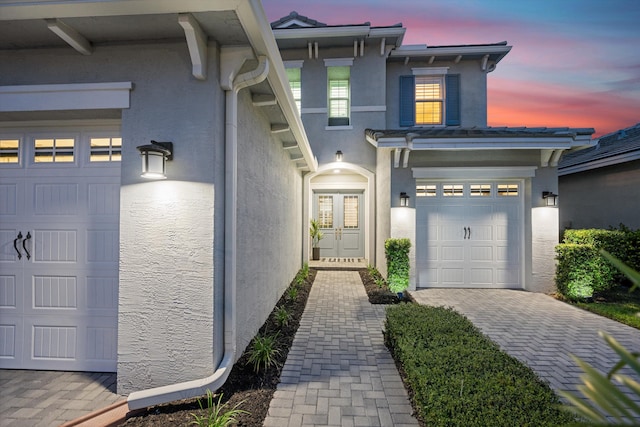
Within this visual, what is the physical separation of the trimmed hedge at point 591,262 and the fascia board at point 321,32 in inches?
302

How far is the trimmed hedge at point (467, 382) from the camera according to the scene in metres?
1.93

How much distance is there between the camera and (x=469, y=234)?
7.00 meters

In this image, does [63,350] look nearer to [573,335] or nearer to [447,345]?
[447,345]

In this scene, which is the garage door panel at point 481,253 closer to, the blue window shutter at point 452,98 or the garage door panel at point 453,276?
the garage door panel at point 453,276

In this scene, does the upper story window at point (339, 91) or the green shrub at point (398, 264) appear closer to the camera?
the green shrub at point (398, 264)

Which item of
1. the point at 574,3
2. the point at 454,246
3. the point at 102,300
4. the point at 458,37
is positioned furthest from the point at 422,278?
the point at 574,3

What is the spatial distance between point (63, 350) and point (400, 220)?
5.97 metres

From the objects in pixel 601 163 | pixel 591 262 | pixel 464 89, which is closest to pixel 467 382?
pixel 591 262

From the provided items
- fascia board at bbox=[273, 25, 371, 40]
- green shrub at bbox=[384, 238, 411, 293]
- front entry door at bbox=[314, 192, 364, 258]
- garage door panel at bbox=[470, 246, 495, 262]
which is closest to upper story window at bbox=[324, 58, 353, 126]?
fascia board at bbox=[273, 25, 371, 40]

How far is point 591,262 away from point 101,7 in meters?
8.48

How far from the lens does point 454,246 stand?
277 inches

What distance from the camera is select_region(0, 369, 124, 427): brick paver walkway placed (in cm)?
245

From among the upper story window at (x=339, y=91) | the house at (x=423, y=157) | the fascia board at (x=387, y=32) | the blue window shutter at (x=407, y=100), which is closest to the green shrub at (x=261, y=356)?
the house at (x=423, y=157)

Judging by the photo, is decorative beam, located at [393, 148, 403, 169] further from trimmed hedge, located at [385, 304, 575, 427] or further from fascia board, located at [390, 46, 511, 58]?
fascia board, located at [390, 46, 511, 58]
